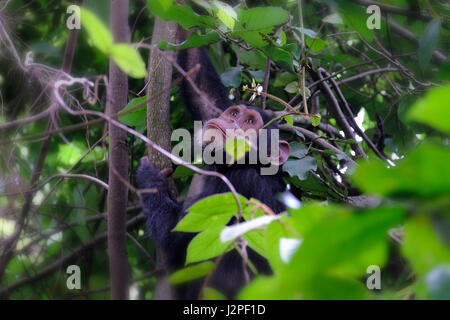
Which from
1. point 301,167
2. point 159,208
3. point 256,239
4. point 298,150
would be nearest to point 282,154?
point 298,150

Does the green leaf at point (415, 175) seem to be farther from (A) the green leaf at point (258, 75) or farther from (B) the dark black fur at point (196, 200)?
(A) the green leaf at point (258, 75)

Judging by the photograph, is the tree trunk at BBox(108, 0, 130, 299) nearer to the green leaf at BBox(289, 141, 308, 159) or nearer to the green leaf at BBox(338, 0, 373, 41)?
the green leaf at BBox(338, 0, 373, 41)

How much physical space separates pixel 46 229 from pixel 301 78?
7.30 ft

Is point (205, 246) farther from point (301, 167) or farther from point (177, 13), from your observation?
point (301, 167)

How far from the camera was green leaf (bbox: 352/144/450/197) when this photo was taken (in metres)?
0.78

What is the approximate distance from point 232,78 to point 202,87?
2.43 feet

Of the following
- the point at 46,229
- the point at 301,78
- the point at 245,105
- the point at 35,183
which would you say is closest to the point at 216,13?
the point at 301,78

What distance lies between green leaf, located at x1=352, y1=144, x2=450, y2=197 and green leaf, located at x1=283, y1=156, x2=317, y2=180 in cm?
234

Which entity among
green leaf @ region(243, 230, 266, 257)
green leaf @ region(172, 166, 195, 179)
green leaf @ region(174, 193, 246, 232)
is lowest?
green leaf @ region(243, 230, 266, 257)

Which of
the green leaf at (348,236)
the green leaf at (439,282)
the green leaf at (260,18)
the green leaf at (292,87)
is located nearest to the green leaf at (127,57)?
the green leaf at (348,236)

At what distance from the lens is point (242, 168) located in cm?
369

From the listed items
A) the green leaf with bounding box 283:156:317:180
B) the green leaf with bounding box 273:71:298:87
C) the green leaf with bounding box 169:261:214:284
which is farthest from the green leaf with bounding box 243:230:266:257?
the green leaf with bounding box 273:71:298:87

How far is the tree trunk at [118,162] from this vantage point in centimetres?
200
